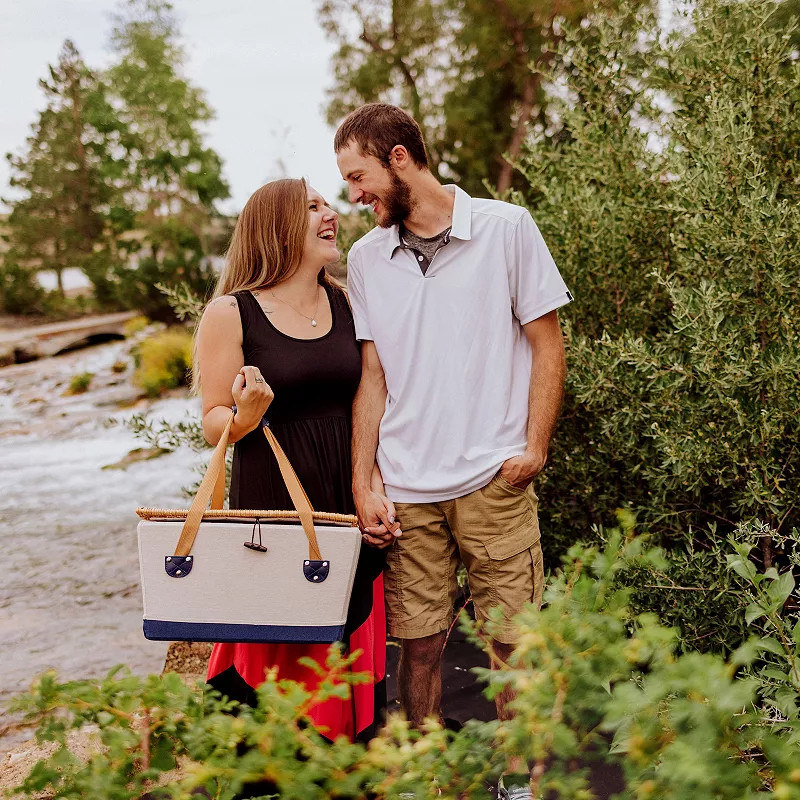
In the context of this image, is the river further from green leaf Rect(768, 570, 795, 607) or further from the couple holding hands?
green leaf Rect(768, 570, 795, 607)

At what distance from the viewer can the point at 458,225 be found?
274 centimetres

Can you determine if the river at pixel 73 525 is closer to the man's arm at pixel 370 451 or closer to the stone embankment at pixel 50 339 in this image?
the man's arm at pixel 370 451

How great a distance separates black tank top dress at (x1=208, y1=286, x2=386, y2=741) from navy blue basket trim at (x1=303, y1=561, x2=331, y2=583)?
40 cm

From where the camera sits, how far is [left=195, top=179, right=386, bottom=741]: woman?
8.83 ft

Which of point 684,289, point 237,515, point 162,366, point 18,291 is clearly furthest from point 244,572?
point 18,291

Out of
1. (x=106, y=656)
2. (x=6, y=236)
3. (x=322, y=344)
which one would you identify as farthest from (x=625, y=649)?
(x=6, y=236)

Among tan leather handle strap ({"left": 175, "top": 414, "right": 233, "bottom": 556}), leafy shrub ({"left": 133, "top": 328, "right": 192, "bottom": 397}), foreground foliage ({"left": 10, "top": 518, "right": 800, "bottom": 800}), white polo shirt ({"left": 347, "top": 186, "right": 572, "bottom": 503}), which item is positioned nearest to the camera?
foreground foliage ({"left": 10, "top": 518, "right": 800, "bottom": 800})

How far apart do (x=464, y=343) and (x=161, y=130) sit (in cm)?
3887

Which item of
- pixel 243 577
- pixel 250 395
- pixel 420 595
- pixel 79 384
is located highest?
pixel 250 395

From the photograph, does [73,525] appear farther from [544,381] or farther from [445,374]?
[544,381]

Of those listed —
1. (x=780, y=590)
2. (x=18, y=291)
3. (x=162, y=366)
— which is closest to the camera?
(x=780, y=590)

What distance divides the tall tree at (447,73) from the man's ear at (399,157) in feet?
64.4

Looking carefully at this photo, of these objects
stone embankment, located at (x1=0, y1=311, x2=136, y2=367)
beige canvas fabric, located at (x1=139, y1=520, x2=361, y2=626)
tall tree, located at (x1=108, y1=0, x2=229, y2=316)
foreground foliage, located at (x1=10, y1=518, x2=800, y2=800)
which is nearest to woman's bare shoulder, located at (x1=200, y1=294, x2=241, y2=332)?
beige canvas fabric, located at (x1=139, y1=520, x2=361, y2=626)

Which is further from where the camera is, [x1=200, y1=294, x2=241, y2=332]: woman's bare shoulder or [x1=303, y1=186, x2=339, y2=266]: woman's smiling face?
[x1=303, y1=186, x2=339, y2=266]: woman's smiling face
